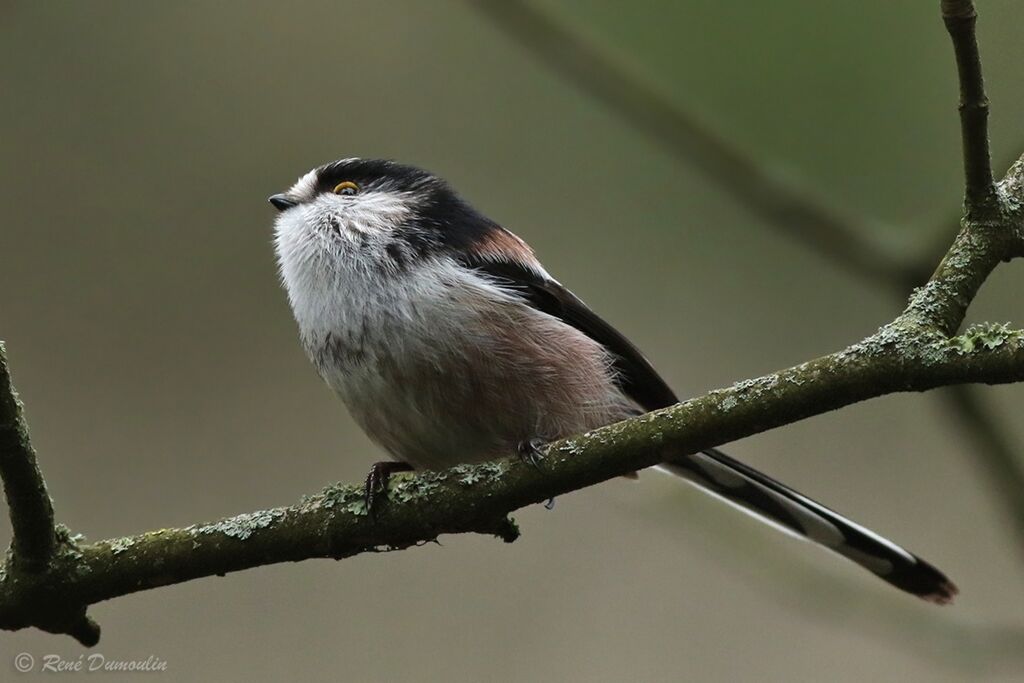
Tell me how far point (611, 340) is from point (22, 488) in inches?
74.6

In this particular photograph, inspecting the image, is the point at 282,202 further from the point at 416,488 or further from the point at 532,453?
the point at 532,453

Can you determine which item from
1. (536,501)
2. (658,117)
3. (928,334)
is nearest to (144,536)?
(536,501)

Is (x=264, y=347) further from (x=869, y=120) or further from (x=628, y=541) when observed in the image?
(x=869, y=120)

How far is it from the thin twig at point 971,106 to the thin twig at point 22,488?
2.12 metres

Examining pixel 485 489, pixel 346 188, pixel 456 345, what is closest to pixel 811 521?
pixel 456 345

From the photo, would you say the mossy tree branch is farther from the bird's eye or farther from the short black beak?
the short black beak

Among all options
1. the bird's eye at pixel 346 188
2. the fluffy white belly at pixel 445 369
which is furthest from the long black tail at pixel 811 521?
the bird's eye at pixel 346 188

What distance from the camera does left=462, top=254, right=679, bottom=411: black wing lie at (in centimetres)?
369

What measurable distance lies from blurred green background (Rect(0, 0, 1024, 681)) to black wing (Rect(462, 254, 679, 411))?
69 cm

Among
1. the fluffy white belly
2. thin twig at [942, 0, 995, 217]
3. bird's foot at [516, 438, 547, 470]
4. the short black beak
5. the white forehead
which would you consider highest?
thin twig at [942, 0, 995, 217]

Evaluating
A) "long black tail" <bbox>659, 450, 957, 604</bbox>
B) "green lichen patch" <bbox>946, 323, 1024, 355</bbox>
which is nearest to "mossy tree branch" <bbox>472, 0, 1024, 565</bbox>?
"long black tail" <bbox>659, 450, 957, 604</bbox>

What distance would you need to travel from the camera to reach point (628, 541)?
504 centimetres

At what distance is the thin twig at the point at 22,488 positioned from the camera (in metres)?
2.49

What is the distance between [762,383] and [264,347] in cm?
316
